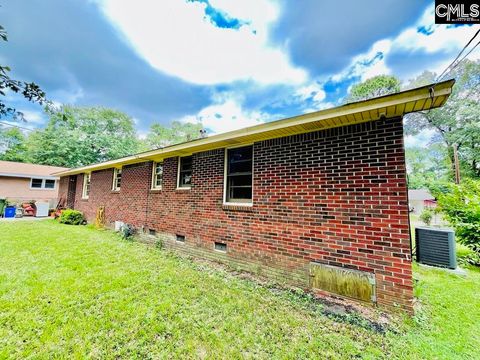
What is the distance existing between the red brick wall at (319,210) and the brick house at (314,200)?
0.6 inches

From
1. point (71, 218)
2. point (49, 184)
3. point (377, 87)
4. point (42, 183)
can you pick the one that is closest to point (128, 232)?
point (71, 218)

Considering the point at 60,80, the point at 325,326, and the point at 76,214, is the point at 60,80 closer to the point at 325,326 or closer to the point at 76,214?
the point at 76,214

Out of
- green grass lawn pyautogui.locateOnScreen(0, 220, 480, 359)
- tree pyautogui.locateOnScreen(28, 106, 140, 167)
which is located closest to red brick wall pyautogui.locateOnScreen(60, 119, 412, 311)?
green grass lawn pyautogui.locateOnScreen(0, 220, 480, 359)

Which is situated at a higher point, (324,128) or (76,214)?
(324,128)

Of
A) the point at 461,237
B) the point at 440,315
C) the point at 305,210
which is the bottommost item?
the point at 440,315

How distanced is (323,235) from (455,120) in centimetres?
2533

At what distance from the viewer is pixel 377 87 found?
23.0 metres

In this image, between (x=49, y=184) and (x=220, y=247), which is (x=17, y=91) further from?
(x=49, y=184)

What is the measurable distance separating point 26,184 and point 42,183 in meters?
1.08

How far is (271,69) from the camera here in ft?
38.8

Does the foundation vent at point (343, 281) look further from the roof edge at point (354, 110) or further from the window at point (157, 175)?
the window at point (157, 175)

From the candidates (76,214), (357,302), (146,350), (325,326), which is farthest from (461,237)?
(76,214)

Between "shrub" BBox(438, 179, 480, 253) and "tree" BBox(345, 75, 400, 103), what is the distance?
18684 mm

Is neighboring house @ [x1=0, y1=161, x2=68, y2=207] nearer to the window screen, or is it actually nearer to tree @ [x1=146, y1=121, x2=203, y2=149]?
the window screen
